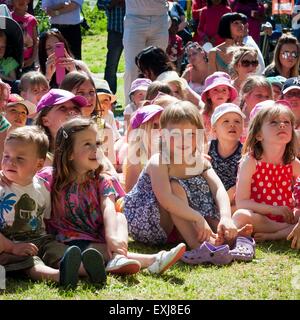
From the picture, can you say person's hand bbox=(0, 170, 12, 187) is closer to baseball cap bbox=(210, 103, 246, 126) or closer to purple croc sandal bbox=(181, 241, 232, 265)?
purple croc sandal bbox=(181, 241, 232, 265)

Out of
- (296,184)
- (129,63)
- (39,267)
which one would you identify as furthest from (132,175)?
(129,63)

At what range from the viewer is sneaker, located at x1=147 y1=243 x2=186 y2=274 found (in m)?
3.90

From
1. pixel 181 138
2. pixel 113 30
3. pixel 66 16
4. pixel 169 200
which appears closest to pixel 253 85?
pixel 181 138

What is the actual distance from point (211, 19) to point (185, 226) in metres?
6.17

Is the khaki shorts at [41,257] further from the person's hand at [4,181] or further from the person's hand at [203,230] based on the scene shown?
the person's hand at [203,230]

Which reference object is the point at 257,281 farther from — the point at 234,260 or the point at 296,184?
the point at 296,184

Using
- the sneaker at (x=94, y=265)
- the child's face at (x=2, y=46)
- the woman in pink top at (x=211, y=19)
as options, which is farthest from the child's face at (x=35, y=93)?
the woman in pink top at (x=211, y=19)

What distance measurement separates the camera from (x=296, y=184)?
15.6 ft

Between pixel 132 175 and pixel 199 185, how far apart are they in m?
0.77

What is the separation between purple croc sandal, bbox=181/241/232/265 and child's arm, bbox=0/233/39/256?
0.85 meters

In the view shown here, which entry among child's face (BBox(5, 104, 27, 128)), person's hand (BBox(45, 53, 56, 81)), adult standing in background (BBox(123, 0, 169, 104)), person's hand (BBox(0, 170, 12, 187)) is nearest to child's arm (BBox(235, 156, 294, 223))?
person's hand (BBox(0, 170, 12, 187))

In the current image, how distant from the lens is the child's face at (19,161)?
4051mm

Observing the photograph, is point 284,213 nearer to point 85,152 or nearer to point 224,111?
point 224,111

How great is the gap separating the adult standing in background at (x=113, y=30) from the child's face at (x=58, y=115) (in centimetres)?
505
